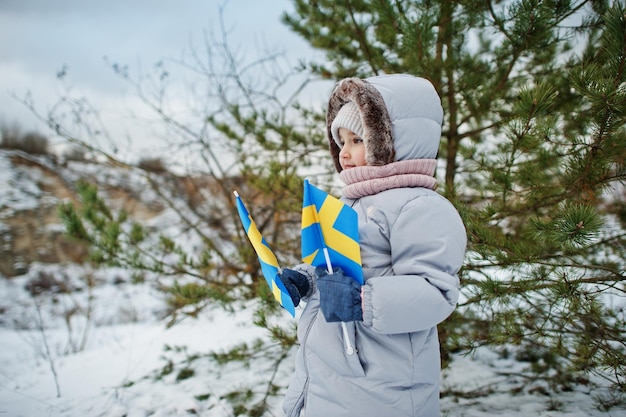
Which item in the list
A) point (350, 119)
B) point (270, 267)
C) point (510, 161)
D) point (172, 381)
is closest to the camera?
point (270, 267)

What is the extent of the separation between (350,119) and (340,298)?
61 centimetres

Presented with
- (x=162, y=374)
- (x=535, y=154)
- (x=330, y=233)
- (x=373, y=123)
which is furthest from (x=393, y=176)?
(x=162, y=374)

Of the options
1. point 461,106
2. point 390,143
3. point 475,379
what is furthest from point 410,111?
point 475,379

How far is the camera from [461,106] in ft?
7.22

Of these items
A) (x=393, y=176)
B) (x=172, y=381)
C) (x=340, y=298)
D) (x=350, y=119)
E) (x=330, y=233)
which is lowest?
(x=172, y=381)

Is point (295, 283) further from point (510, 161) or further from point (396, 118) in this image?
point (510, 161)

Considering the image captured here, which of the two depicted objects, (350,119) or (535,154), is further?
(535,154)

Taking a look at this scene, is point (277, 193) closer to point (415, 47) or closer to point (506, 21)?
point (415, 47)

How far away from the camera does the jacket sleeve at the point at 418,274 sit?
2.89 ft

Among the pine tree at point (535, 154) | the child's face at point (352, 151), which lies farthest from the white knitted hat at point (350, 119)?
the pine tree at point (535, 154)

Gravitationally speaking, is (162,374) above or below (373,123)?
below

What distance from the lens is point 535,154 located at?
69.2 inches

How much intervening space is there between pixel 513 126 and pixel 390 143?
2.30 ft

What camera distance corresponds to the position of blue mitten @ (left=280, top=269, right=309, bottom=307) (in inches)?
43.8
